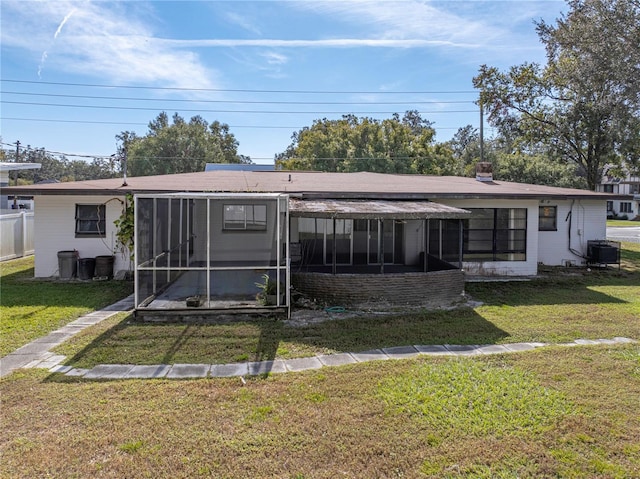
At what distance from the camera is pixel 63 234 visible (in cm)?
1141

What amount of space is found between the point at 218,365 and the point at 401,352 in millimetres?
2621

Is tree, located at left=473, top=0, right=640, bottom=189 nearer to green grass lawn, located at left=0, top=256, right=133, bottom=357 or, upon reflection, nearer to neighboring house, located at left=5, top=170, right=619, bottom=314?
neighboring house, located at left=5, top=170, right=619, bottom=314

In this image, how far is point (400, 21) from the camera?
1219cm

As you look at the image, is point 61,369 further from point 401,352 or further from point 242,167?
point 242,167

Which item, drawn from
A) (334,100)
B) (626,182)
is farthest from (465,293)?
(626,182)

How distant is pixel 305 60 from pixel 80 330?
15.7 meters

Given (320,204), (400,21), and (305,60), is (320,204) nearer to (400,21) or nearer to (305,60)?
(400,21)

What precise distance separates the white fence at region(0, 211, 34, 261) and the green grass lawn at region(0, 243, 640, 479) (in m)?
10.8

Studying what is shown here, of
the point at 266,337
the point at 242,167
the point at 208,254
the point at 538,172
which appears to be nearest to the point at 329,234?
the point at 208,254

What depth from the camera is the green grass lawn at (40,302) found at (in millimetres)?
6855

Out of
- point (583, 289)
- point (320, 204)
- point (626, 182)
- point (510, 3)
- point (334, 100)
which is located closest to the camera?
point (320, 204)

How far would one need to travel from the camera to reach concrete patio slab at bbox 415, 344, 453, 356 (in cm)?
609

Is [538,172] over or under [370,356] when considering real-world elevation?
over

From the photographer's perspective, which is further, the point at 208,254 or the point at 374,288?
the point at 374,288
